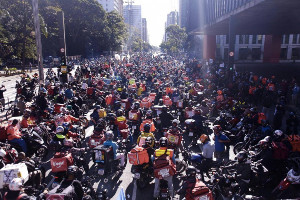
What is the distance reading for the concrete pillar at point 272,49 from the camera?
6122 centimetres

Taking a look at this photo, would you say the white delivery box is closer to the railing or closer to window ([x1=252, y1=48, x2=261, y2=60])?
the railing

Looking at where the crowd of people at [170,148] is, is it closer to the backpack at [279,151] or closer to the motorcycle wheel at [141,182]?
the backpack at [279,151]

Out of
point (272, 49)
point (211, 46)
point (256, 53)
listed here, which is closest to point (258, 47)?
point (256, 53)

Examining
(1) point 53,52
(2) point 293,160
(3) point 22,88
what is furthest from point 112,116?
(1) point 53,52

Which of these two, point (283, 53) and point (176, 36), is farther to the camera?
point (176, 36)

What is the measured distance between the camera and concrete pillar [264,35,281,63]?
61219 millimetres

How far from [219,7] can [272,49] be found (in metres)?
32.3

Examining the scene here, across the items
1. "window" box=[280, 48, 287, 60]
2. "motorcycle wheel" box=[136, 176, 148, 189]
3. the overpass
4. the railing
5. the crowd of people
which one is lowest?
"motorcycle wheel" box=[136, 176, 148, 189]

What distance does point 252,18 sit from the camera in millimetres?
31281

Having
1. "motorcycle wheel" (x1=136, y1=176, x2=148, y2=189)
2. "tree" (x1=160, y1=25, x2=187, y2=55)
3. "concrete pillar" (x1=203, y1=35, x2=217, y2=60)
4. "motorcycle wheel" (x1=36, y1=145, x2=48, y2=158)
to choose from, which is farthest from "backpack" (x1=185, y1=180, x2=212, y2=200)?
A: "tree" (x1=160, y1=25, x2=187, y2=55)

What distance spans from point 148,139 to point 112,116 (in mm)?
3754

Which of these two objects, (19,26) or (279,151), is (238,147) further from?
(19,26)

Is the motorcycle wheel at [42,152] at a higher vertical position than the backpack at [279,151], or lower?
lower

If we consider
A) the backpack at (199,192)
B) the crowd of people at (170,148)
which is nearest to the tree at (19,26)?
the crowd of people at (170,148)
